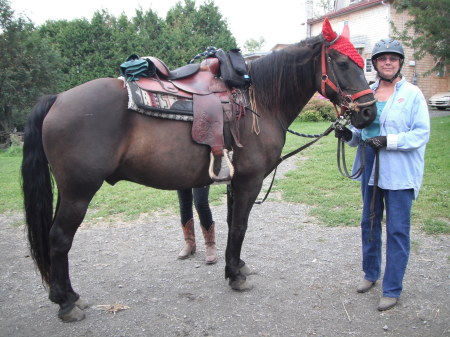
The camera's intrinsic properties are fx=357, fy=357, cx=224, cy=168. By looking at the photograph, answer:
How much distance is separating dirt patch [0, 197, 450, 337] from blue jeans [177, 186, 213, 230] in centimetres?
48

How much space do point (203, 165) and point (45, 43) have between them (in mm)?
16668

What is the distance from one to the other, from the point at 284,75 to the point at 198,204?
163cm

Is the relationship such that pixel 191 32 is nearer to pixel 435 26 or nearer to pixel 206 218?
pixel 435 26

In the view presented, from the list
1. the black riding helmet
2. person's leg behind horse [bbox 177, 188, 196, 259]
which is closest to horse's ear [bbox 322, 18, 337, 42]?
the black riding helmet

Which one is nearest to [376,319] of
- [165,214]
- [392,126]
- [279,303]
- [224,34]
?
[279,303]

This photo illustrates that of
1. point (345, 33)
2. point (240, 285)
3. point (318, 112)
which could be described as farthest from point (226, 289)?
point (318, 112)

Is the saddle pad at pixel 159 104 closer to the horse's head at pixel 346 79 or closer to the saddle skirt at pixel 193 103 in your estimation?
the saddle skirt at pixel 193 103

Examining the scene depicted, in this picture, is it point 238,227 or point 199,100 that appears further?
point 238,227

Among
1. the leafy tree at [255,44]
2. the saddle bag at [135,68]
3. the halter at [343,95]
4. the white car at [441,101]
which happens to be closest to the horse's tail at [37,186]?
the saddle bag at [135,68]

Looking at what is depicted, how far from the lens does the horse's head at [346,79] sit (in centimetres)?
286

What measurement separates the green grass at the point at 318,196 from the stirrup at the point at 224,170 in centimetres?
249

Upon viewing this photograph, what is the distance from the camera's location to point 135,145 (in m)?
2.74

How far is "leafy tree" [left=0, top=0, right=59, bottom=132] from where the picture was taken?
49.2ft

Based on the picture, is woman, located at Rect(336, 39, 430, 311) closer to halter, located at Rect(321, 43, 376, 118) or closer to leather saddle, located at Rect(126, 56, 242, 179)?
halter, located at Rect(321, 43, 376, 118)
